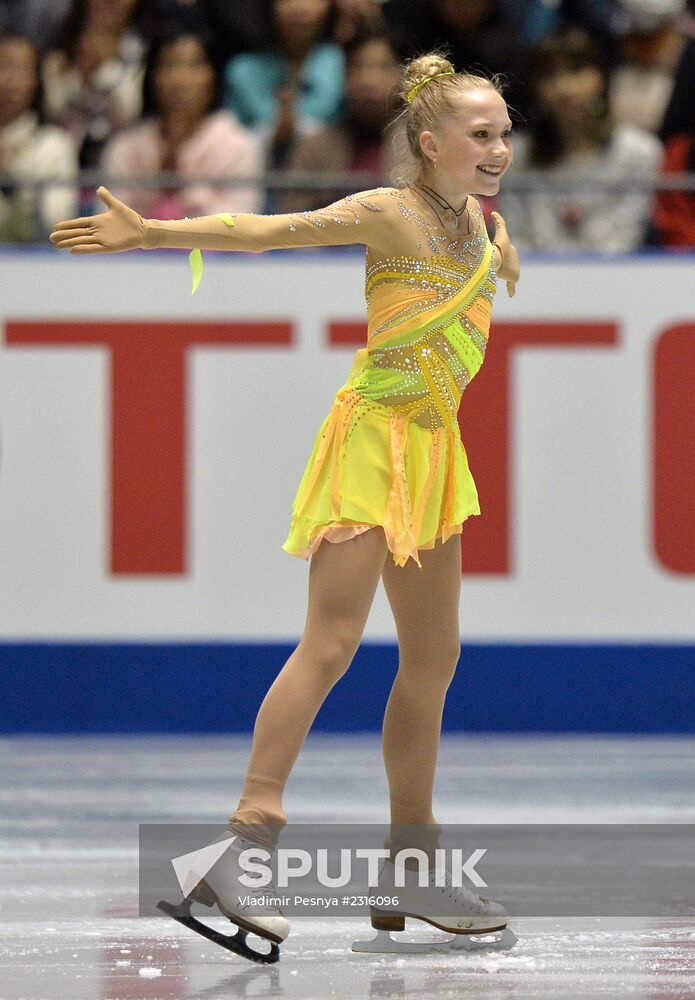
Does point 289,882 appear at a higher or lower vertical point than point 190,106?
lower

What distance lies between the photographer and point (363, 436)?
343 cm

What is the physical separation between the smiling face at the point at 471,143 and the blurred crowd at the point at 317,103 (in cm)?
323

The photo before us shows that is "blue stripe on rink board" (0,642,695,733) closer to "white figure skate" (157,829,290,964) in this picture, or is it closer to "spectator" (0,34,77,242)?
"spectator" (0,34,77,242)

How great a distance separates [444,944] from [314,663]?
0.64m

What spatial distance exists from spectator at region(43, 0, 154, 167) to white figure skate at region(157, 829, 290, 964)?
4.79 meters

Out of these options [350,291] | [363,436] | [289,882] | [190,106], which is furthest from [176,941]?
[190,106]

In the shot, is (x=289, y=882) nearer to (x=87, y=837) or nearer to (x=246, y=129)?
(x=87, y=837)

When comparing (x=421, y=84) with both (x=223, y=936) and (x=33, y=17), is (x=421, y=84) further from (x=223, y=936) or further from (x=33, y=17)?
(x=33, y=17)

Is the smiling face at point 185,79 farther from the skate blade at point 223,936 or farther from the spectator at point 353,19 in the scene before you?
the skate blade at point 223,936

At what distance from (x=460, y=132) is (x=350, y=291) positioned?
A: 3.20 metres

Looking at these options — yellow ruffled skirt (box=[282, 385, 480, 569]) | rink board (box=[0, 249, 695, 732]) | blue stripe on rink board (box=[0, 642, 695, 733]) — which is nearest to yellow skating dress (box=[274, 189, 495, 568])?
yellow ruffled skirt (box=[282, 385, 480, 569])

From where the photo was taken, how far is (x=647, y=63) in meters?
7.37

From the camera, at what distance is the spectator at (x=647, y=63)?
733cm

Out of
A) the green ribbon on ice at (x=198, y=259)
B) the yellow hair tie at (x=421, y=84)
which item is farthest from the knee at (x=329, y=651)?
the yellow hair tie at (x=421, y=84)
